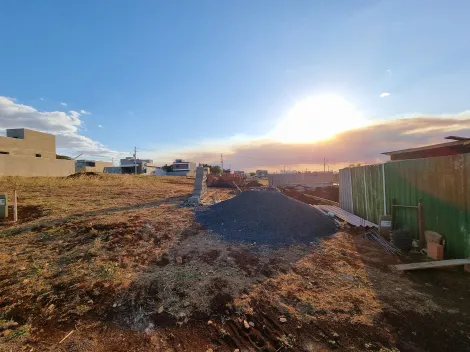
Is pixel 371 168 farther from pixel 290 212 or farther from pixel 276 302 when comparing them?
pixel 276 302

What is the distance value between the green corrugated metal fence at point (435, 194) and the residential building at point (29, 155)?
103ft

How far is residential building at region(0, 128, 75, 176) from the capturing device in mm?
24438

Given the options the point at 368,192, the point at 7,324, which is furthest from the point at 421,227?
the point at 7,324

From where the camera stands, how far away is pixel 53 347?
9.43 ft

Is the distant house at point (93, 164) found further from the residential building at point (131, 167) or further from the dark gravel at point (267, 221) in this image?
the dark gravel at point (267, 221)

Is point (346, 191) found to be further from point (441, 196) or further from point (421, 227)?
point (441, 196)

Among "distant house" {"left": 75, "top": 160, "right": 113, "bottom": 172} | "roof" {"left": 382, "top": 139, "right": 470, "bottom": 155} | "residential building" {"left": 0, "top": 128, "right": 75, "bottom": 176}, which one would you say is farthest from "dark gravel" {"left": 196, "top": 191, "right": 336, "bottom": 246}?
"distant house" {"left": 75, "top": 160, "right": 113, "bottom": 172}

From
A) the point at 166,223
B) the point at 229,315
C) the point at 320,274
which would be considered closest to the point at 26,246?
the point at 166,223

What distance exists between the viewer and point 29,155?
2898cm

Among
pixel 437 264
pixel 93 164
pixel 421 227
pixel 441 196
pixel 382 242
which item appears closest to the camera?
pixel 437 264

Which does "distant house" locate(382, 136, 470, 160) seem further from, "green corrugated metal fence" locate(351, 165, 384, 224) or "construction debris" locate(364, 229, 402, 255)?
"construction debris" locate(364, 229, 402, 255)

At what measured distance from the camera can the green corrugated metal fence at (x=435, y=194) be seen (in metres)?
5.00

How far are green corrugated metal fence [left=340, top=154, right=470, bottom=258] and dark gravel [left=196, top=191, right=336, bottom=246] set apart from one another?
7.16 ft

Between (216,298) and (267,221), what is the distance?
443 centimetres
